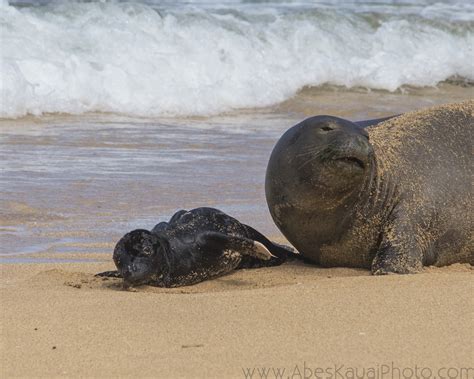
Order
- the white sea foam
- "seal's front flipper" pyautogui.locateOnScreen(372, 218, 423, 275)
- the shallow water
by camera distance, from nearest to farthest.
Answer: "seal's front flipper" pyautogui.locateOnScreen(372, 218, 423, 275) < the shallow water < the white sea foam

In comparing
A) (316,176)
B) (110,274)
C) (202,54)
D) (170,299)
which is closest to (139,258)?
(110,274)

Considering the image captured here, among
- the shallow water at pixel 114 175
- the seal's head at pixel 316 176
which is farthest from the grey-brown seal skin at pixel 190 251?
the shallow water at pixel 114 175

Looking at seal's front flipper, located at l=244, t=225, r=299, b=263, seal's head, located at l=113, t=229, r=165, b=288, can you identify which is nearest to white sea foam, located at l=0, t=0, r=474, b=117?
seal's front flipper, located at l=244, t=225, r=299, b=263

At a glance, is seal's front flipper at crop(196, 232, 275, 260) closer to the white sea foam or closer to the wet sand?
the wet sand

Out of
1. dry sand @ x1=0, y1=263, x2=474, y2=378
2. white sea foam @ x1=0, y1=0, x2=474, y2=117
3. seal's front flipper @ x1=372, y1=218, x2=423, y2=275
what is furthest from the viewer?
white sea foam @ x1=0, y1=0, x2=474, y2=117

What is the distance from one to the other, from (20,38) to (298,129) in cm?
967

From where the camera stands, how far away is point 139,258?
220 inches

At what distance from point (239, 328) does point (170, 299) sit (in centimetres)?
70

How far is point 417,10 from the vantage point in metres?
23.4

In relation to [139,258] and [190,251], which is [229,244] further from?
[139,258]

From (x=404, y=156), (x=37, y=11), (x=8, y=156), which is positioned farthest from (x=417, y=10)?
(x=404, y=156)

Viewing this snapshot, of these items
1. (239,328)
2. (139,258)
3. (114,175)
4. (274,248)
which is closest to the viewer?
(239,328)

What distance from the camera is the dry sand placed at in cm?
395

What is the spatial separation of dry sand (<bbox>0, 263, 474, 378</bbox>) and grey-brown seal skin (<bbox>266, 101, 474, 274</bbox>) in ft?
1.67
